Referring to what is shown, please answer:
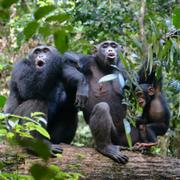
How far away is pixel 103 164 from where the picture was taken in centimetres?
505

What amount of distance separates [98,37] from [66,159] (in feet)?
9.86

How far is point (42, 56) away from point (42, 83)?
35 cm

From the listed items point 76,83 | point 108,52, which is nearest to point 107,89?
point 108,52

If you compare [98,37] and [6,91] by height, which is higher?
[98,37]

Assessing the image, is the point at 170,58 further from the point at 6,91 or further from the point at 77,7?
the point at 6,91

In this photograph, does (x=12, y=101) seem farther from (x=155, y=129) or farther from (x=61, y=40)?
(x=61, y=40)

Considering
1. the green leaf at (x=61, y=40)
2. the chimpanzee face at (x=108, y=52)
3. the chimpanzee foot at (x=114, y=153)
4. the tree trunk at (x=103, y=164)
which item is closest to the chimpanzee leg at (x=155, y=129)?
the tree trunk at (x=103, y=164)

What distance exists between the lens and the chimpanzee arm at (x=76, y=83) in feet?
17.6

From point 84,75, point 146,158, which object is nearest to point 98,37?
point 84,75

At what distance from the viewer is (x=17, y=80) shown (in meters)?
5.64

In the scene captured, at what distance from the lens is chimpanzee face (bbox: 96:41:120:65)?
236 inches

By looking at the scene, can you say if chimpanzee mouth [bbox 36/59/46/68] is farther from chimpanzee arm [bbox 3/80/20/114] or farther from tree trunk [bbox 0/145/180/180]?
tree trunk [bbox 0/145/180/180]

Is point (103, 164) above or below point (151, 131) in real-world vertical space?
below

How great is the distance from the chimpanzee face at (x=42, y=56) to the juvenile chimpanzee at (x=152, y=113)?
4.16 feet
